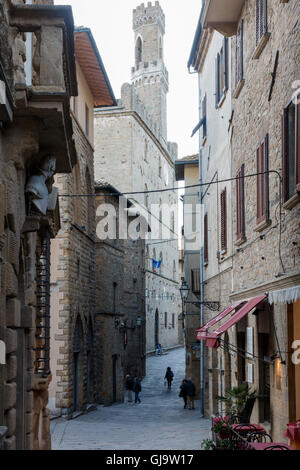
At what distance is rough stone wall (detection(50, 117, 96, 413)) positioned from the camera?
72.1ft

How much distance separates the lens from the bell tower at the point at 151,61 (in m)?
75.5

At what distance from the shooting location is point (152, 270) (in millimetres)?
57125

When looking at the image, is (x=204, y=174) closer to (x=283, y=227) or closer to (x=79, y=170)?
(x=79, y=170)

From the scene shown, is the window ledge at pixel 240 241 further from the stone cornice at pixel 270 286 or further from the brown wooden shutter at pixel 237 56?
the brown wooden shutter at pixel 237 56

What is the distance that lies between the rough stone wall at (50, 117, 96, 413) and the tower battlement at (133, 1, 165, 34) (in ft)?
186

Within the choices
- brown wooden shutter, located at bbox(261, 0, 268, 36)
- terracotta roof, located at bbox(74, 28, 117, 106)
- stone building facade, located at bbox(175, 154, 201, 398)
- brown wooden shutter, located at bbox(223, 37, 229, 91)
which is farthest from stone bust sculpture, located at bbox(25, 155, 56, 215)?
stone building facade, located at bbox(175, 154, 201, 398)

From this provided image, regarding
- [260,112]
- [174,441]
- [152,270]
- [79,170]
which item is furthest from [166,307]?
[260,112]

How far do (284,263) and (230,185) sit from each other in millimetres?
6195

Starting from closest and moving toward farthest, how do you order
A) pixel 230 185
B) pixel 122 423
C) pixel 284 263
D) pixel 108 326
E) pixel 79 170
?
pixel 284 263 → pixel 230 185 → pixel 122 423 → pixel 79 170 → pixel 108 326

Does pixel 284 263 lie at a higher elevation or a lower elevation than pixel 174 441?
higher

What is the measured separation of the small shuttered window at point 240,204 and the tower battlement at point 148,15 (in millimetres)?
67337

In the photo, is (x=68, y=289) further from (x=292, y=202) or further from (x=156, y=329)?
(x=156, y=329)

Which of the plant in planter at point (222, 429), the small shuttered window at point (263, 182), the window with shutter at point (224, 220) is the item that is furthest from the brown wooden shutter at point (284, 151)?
the window with shutter at point (224, 220)

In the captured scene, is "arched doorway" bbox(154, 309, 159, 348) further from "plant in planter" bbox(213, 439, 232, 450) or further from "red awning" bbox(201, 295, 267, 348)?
"plant in planter" bbox(213, 439, 232, 450)
